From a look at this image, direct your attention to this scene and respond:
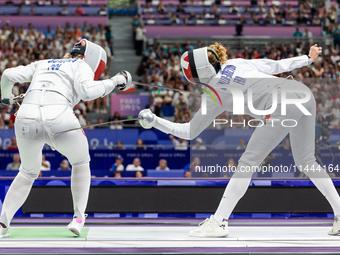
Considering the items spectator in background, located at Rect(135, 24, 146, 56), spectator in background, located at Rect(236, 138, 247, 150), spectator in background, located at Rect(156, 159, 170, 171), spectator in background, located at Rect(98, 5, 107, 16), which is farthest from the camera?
spectator in background, located at Rect(98, 5, 107, 16)

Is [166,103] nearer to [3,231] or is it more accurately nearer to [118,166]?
[118,166]

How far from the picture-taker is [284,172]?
15.1 ft

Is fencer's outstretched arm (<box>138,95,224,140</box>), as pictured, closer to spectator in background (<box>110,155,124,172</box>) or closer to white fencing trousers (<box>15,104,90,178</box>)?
white fencing trousers (<box>15,104,90,178</box>)

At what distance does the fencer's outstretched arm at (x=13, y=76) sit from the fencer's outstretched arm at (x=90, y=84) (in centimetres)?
46

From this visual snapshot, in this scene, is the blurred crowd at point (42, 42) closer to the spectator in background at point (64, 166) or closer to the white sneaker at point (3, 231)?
the spectator in background at point (64, 166)

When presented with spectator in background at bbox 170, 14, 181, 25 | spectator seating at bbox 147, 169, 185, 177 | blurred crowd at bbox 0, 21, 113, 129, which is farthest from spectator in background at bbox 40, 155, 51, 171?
spectator in background at bbox 170, 14, 181, 25

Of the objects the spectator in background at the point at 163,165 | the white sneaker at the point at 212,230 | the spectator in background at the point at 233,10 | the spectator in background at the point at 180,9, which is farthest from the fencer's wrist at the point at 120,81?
the spectator in background at the point at 233,10

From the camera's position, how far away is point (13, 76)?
3.84 metres

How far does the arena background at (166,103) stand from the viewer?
15.4 ft

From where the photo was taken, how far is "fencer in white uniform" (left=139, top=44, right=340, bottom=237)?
3.83 m

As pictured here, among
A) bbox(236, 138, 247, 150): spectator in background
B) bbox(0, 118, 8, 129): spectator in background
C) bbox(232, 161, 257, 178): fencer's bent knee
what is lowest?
bbox(0, 118, 8, 129): spectator in background

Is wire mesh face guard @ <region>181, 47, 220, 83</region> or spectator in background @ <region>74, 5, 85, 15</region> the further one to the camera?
spectator in background @ <region>74, 5, 85, 15</region>

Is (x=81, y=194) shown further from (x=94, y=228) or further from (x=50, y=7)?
(x=50, y=7)

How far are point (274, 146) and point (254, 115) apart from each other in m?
0.34
